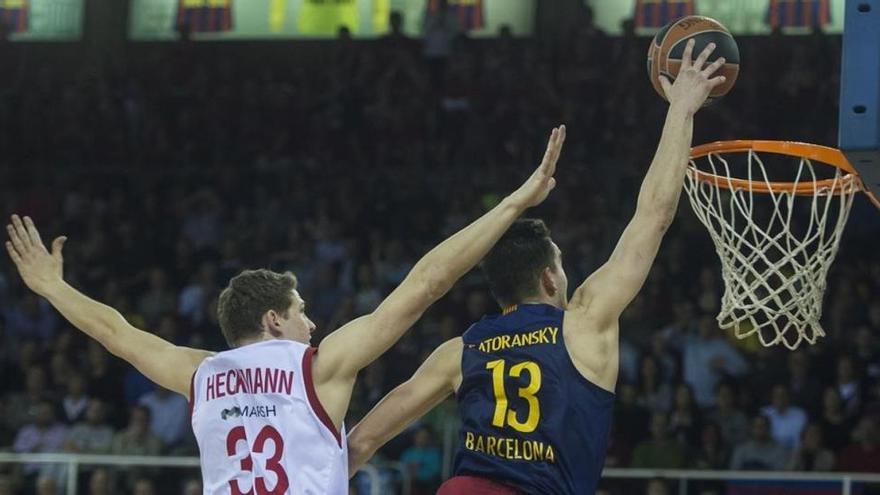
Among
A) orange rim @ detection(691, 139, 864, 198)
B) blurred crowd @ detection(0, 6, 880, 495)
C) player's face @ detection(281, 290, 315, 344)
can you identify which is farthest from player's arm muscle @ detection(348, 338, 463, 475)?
blurred crowd @ detection(0, 6, 880, 495)

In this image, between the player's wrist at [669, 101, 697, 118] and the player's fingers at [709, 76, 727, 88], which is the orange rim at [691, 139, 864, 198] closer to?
the player's fingers at [709, 76, 727, 88]

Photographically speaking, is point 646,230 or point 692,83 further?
point 692,83

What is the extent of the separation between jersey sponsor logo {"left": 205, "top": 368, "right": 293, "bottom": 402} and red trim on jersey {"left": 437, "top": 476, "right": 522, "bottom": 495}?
Result: 59cm

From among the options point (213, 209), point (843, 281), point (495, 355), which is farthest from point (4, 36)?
point (495, 355)

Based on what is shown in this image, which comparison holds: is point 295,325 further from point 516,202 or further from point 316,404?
point 516,202

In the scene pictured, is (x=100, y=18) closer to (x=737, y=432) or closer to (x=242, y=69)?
(x=242, y=69)

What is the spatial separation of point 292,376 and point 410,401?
461 millimetres

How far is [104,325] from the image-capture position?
5.10m

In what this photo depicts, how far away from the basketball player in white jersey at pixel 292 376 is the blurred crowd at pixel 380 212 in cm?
617

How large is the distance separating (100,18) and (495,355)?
14740mm

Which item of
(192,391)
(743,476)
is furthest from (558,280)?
(743,476)

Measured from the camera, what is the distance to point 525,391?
4680 mm

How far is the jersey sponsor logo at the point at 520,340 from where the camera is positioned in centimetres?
471

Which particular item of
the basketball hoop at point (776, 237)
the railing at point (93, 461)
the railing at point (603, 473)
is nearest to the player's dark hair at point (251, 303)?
the basketball hoop at point (776, 237)
